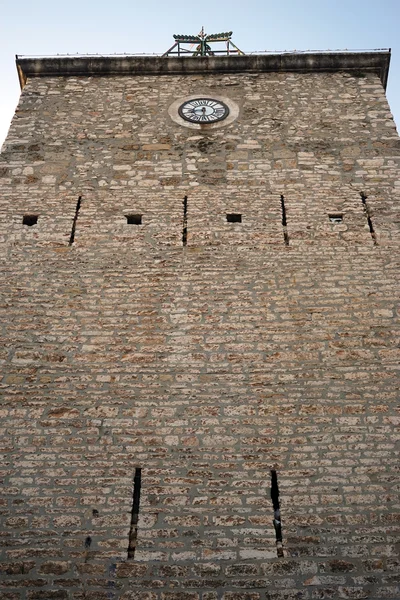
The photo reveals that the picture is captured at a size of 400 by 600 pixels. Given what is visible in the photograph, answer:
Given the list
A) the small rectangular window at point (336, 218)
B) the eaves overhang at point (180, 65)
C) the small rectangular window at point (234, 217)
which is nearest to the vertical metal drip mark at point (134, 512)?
the small rectangular window at point (234, 217)

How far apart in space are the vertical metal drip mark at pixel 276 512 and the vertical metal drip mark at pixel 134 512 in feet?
3.47

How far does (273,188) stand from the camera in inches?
275

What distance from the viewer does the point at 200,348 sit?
5648 millimetres

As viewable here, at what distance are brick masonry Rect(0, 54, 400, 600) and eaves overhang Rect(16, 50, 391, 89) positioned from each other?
50 centimetres

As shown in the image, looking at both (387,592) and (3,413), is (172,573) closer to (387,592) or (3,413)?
(387,592)

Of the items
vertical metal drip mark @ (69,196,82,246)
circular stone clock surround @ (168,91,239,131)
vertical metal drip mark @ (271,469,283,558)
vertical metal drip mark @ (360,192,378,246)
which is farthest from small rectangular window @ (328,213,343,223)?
vertical metal drip mark @ (271,469,283,558)

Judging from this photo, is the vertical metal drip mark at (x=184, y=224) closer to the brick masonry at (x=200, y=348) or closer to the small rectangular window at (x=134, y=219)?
the brick masonry at (x=200, y=348)

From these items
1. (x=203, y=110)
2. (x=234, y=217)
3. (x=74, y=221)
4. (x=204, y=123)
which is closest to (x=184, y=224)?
(x=234, y=217)

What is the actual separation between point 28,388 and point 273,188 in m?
3.55

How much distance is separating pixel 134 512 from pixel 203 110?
5.35 meters

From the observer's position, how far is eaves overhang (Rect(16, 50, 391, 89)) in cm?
851

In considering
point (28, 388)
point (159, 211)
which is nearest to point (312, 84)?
point (159, 211)

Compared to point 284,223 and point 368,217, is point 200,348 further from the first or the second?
point 368,217

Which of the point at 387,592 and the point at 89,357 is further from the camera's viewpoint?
the point at 89,357
